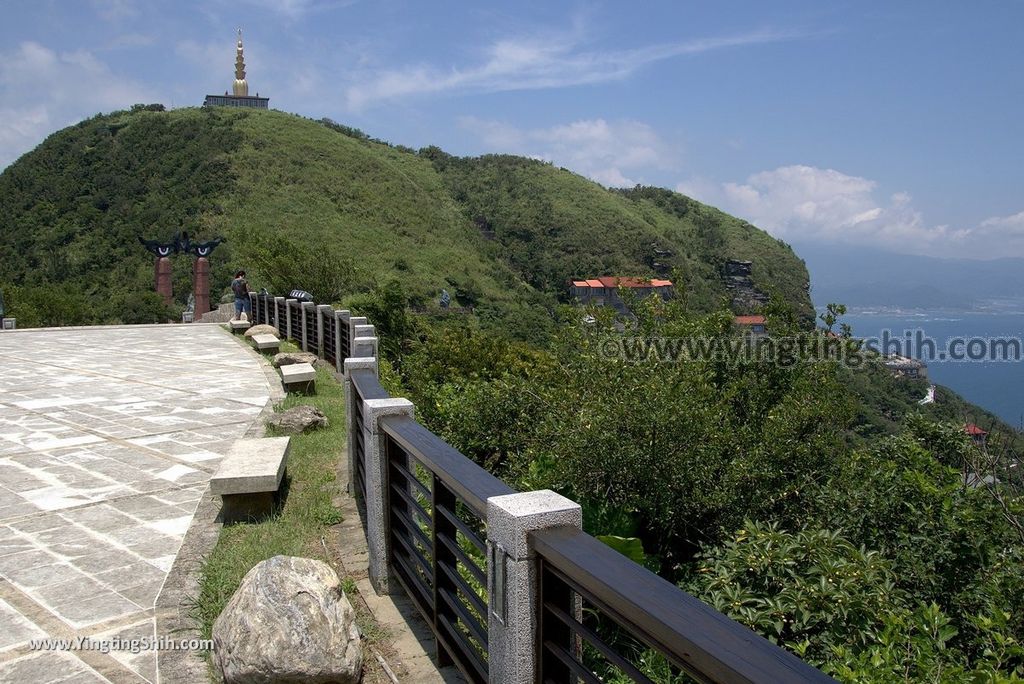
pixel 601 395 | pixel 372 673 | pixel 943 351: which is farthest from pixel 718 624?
pixel 943 351

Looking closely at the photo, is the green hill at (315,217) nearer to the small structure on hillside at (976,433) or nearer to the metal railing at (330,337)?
the metal railing at (330,337)

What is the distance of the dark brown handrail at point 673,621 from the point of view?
1376mm

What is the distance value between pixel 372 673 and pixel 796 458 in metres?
4.85

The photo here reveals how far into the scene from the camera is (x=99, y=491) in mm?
5723

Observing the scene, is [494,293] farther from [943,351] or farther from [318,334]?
[943,351]

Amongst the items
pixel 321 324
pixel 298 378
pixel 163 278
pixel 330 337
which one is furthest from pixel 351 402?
pixel 163 278

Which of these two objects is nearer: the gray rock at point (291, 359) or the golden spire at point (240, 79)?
the gray rock at point (291, 359)

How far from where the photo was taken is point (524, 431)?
25.9 feet

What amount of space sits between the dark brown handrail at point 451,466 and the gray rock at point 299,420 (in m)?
4.37

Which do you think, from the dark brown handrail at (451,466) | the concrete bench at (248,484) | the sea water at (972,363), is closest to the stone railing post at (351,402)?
the concrete bench at (248,484)

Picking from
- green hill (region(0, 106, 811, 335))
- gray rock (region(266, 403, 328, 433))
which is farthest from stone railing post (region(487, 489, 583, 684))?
green hill (region(0, 106, 811, 335))

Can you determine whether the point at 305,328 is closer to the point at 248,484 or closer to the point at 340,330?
the point at 340,330

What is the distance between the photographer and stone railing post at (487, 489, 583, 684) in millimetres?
→ 2150

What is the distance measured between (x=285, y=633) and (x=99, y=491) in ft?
11.8
